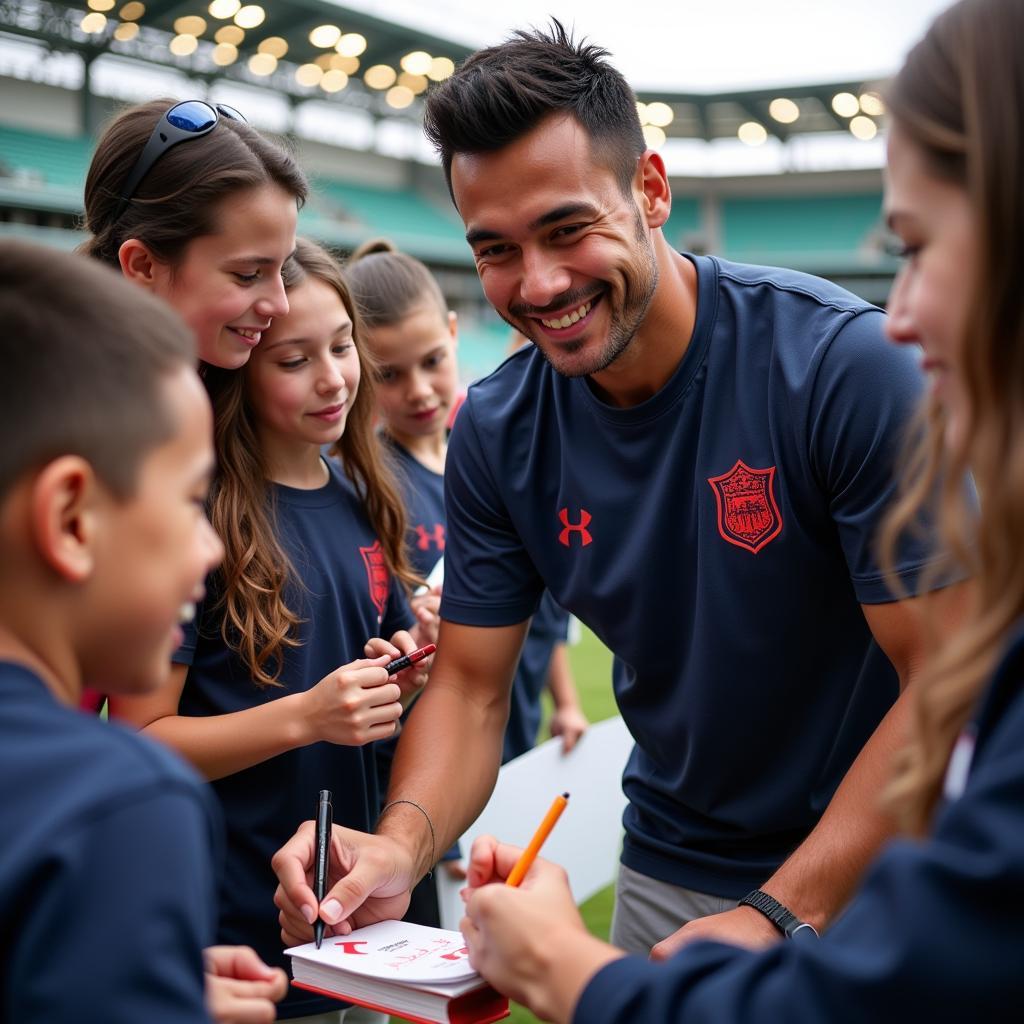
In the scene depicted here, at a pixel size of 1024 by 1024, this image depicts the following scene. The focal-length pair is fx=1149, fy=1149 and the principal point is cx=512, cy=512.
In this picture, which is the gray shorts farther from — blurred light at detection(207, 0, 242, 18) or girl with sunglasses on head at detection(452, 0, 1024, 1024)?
blurred light at detection(207, 0, 242, 18)

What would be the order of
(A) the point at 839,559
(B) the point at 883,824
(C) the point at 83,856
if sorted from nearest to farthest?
(C) the point at 83,856
(B) the point at 883,824
(A) the point at 839,559

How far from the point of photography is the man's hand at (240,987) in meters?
1.28

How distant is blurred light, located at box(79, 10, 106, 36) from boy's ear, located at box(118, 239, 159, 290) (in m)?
22.8

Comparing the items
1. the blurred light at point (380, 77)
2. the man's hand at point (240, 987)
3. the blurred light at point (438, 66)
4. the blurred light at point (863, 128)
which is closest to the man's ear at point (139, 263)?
the man's hand at point (240, 987)

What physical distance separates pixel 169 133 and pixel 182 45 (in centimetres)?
2409

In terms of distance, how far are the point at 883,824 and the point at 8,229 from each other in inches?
831

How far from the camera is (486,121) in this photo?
2.20 metres

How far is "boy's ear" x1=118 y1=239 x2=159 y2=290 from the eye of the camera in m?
2.24

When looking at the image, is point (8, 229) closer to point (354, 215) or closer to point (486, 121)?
point (354, 215)

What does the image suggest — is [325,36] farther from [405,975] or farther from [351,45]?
[405,975]

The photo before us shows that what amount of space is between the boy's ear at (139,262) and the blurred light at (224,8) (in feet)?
75.3

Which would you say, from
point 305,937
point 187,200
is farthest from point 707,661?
point 187,200

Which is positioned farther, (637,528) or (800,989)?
(637,528)
